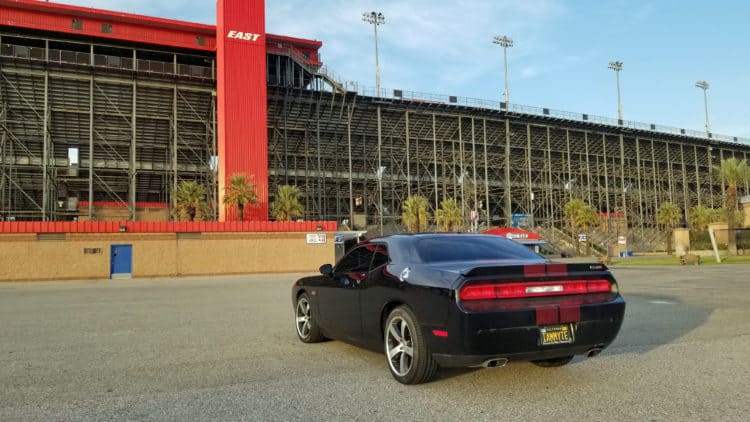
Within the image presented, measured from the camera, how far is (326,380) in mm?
5082

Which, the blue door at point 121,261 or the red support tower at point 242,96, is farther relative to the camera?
the red support tower at point 242,96

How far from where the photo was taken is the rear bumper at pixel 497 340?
4.24m

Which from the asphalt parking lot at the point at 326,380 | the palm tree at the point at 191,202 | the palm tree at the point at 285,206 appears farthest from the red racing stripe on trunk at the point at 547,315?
the palm tree at the point at 191,202

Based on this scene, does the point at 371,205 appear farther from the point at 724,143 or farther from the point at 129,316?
Answer: the point at 724,143

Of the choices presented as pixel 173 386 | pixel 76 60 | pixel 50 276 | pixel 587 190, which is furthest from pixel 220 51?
pixel 587 190

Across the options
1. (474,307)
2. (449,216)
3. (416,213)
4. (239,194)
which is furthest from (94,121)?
(474,307)

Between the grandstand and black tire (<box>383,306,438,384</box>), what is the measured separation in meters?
39.5

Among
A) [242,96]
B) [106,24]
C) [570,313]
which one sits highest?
[106,24]

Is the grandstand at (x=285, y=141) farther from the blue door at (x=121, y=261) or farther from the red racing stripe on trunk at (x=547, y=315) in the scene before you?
the red racing stripe on trunk at (x=547, y=315)

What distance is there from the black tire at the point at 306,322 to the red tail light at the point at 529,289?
2.95 m

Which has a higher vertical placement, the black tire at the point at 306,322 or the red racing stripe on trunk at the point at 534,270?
the red racing stripe on trunk at the point at 534,270

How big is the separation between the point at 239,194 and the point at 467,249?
34654 millimetres

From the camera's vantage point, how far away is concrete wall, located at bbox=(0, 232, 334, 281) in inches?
1154

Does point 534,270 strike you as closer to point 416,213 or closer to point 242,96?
point 242,96
